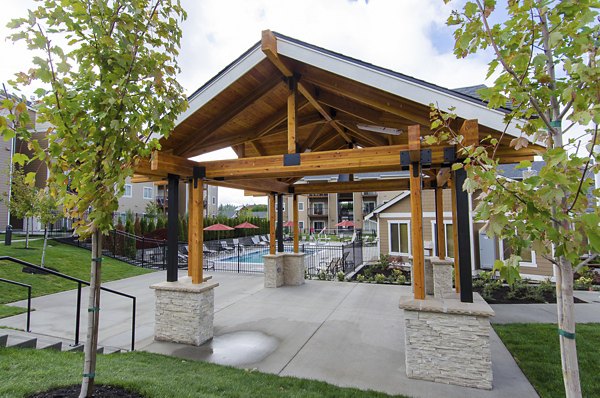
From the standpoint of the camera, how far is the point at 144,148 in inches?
109

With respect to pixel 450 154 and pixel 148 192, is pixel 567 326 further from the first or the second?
pixel 148 192

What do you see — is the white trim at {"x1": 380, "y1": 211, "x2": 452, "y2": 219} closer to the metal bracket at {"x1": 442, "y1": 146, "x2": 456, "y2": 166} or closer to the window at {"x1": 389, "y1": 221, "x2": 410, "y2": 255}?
the window at {"x1": 389, "y1": 221, "x2": 410, "y2": 255}

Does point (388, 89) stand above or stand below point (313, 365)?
above

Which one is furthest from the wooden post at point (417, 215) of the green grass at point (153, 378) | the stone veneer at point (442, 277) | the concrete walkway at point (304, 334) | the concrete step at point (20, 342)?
the concrete step at point (20, 342)

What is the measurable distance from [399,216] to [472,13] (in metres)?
13.1

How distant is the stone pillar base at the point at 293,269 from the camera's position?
10406mm

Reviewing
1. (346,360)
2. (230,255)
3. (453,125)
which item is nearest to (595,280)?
(453,125)

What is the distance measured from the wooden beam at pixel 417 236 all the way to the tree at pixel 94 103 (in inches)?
139

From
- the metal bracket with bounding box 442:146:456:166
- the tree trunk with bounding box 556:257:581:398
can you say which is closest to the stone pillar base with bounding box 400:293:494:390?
the metal bracket with bounding box 442:146:456:166

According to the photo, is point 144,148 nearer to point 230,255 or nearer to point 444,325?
point 444,325

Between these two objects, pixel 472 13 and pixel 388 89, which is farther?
pixel 388 89

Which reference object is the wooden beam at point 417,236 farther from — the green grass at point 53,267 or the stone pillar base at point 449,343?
the green grass at point 53,267

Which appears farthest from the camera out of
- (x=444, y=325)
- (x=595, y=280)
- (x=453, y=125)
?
(x=595, y=280)

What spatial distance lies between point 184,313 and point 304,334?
222cm
